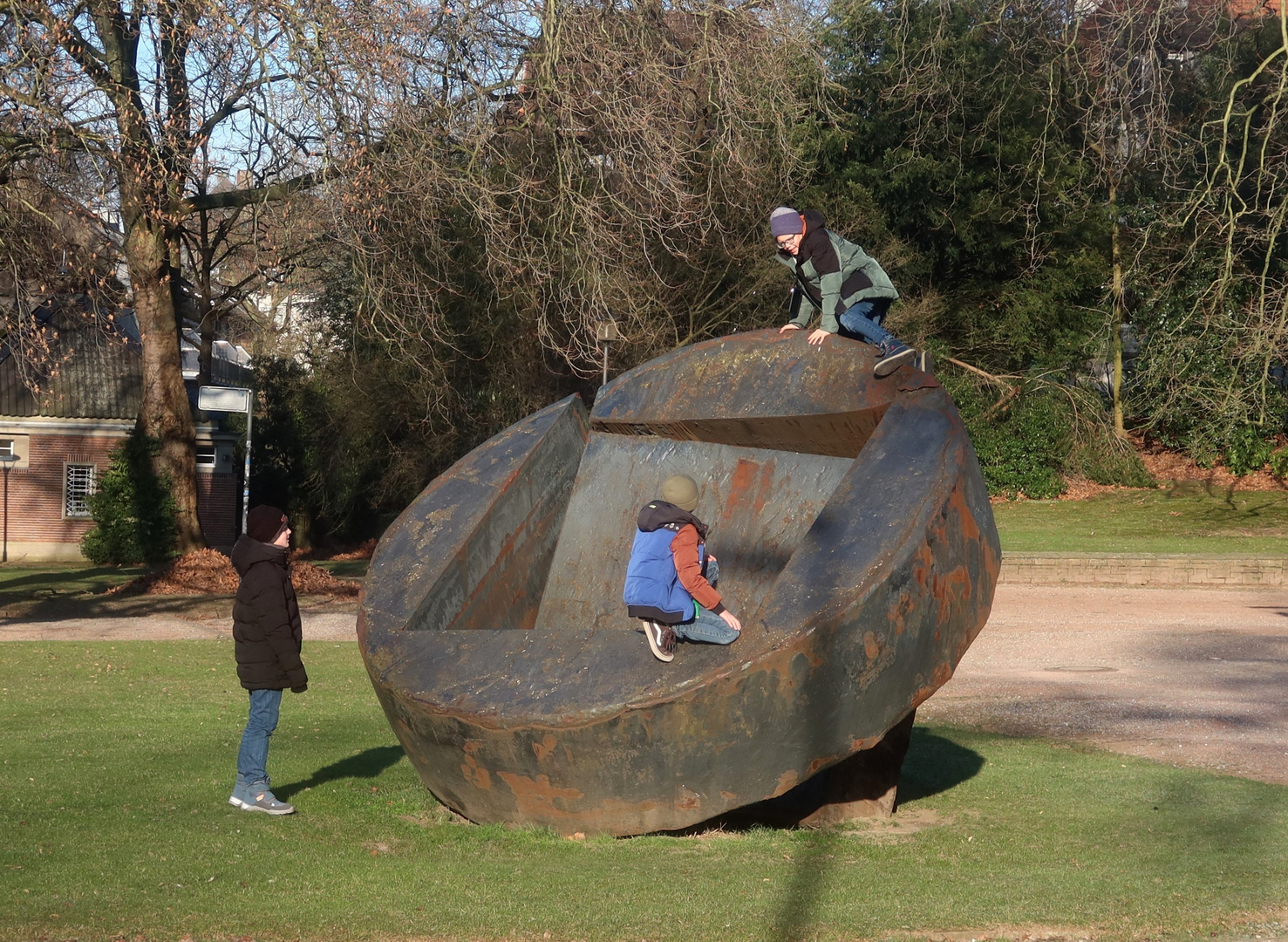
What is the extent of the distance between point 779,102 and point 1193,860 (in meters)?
14.8

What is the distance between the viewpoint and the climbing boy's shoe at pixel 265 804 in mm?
6121

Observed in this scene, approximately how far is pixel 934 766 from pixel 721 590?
213cm

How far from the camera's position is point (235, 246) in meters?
28.0

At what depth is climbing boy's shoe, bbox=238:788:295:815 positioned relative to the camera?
612 cm

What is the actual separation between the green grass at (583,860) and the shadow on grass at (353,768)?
3 cm

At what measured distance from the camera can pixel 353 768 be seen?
24.5 ft

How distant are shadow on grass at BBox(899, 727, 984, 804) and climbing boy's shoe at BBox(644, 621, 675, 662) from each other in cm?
228

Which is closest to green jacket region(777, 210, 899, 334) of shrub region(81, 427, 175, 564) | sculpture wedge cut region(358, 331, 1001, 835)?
sculpture wedge cut region(358, 331, 1001, 835)

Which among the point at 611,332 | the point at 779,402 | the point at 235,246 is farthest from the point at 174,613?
the point at 779,402

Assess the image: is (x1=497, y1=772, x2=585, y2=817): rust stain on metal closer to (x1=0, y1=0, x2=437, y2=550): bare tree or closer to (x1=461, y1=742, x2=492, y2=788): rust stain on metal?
(x1=461, y1=742, x2=492, y2=788): rust stain on metal

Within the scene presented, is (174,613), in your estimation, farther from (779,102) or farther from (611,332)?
(779,102)

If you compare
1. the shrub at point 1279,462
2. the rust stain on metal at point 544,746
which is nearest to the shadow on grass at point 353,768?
the rust stain on metal at point 544,746

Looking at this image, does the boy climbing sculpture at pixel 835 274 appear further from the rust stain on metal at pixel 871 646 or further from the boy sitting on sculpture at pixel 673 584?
the rust stain on metal at pixel 871 646

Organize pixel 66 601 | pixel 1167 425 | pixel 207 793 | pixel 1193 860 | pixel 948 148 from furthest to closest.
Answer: pixel 1167 425, pixel 948 148, pixel 66 601, pixel 207 793, pixel 1193 860
